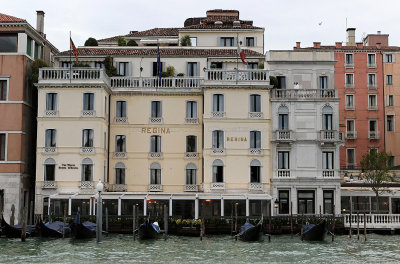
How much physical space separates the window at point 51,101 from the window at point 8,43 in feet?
11.2

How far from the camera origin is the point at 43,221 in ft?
124

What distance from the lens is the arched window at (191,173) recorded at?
41.3 m

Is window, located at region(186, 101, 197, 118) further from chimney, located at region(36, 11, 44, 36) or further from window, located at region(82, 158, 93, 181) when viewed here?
chimney, located at region(36, 11, 44, 36)

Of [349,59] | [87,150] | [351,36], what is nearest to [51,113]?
[87,150]

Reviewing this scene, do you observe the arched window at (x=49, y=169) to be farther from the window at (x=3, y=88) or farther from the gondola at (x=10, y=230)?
the gondola at (x=10, y=230)

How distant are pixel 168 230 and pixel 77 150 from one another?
23.8ft

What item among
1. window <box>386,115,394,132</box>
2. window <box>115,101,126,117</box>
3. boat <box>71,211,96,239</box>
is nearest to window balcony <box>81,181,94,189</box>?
boat <box>71,211,96,239</box>

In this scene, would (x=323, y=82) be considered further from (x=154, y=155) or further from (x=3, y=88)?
(x=3, y=88)

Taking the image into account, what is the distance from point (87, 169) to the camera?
3941 centimetres

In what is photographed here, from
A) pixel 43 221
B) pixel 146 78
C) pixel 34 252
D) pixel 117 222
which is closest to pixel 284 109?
pixel 146 78

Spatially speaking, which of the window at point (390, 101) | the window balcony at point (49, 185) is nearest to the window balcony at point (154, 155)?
the window balcony at point (49, 185)

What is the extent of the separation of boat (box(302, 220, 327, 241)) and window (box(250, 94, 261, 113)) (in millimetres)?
8845

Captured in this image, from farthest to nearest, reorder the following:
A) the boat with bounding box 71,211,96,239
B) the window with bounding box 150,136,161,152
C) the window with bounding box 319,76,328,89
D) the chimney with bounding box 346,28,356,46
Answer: the chimney with bounding box 346,28,356,46 < the window with bounding box 319,76,328,89 < the window with bounding box 150,136,161,152 < the boat with bounding box 71,211,96,239

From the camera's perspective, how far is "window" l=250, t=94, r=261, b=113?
40.7 metres
